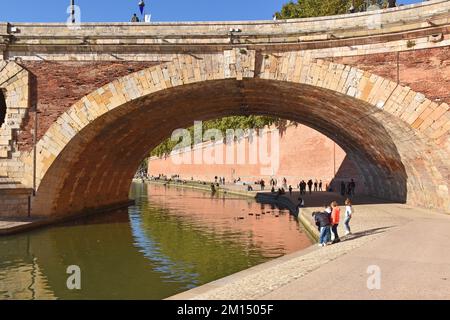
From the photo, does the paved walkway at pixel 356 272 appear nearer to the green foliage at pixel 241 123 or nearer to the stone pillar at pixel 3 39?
the stone pillar at pixel 3 39

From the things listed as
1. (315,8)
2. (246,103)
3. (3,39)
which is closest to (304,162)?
(315,8)

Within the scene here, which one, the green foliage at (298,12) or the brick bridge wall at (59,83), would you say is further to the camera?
the green foliage at (298,12)

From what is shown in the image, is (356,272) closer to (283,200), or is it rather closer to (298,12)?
(283,200)

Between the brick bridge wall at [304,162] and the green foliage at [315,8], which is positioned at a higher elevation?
the green foliage at [315,8]

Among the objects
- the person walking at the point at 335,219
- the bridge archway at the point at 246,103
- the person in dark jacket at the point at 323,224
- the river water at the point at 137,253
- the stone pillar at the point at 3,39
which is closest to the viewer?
the river water at the point at 137,253

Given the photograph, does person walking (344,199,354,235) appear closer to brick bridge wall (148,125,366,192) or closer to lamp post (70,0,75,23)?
lamp post (70,0,75,23)

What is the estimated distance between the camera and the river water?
35.2ft

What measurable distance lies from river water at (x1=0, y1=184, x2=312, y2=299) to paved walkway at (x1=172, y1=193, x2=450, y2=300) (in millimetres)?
2218

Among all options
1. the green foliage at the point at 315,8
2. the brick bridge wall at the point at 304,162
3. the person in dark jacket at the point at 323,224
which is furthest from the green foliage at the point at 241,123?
the person in dark jacket at the point at 323,224

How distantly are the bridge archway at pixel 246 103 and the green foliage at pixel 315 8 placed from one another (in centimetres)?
2085

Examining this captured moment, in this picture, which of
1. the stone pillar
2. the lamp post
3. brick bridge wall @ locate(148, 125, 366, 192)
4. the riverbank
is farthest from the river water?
brick bridge wall @ locate(148, 125, 366, 192)

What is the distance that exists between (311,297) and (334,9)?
39067 mm

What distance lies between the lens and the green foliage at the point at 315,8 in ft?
137

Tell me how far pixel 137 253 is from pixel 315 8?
36661mm
